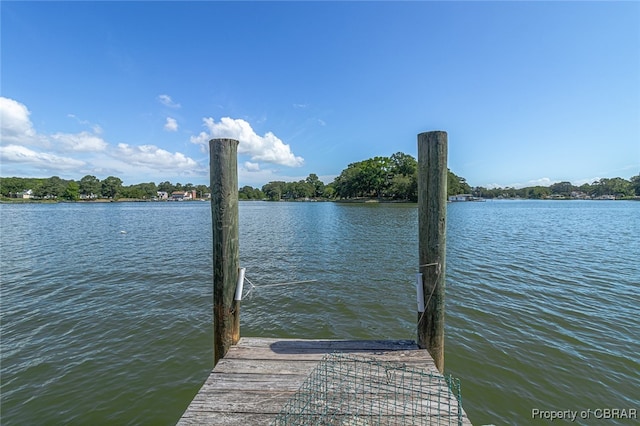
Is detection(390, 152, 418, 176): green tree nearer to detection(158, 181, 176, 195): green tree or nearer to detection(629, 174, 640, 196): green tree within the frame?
detection(629, 174, 640, 196): green tree

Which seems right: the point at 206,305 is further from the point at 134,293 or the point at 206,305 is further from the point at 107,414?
the point at 107,414

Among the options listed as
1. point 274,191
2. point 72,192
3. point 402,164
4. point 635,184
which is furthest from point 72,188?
point 635,184

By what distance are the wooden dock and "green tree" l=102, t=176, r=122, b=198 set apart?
15460 centimetres

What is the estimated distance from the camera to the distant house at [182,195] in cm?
15636

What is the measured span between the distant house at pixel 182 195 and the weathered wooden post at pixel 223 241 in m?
171

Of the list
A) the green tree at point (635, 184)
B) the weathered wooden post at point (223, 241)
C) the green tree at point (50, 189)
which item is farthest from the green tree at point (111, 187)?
the green tree at point (635, 184)

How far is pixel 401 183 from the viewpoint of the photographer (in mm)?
73625

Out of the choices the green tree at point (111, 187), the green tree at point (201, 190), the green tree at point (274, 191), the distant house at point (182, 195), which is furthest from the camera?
the green tree at point (201, 190)

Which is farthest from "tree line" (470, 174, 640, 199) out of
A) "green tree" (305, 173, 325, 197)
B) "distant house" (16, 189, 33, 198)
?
"distant house" (16, 189, 33, 198)

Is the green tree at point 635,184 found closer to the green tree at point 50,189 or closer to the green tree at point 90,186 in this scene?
→ the green tree at point 90,186

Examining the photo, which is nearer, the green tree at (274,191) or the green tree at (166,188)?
the green tree at (274,191)

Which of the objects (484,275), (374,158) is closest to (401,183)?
(374,158)

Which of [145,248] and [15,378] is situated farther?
[145,248]

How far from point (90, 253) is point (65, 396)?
513 inches
